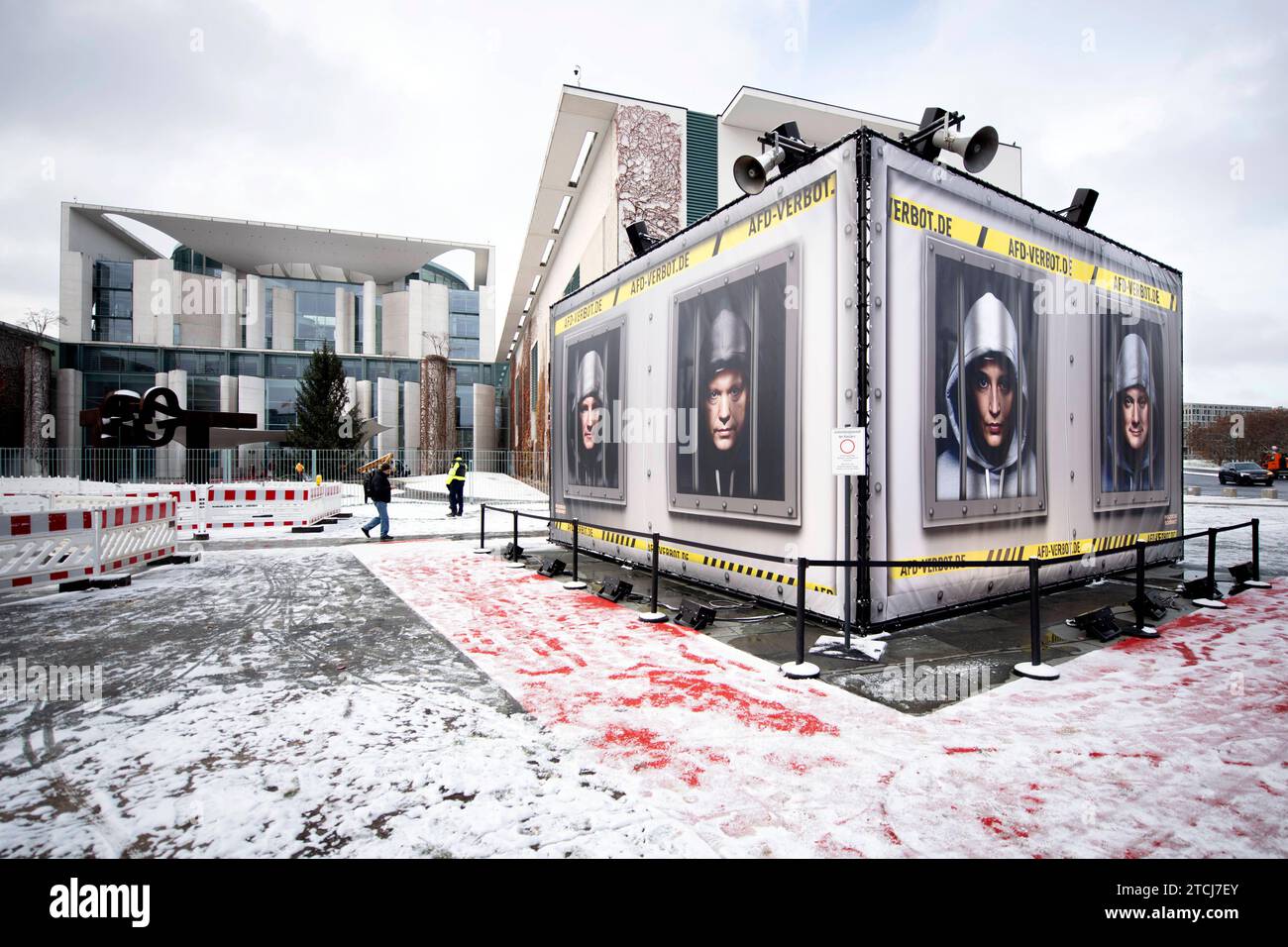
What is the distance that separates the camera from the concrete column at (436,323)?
46.3m

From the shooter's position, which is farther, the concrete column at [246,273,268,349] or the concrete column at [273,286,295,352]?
the concrete column at [273,286,295,352]

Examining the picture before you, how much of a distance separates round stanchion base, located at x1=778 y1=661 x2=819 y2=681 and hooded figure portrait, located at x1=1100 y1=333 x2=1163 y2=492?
5319 millimetres

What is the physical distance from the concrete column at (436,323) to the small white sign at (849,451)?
45.0 metres

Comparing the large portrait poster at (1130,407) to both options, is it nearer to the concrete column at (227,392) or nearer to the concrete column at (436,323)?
the concrete column at (436,323)

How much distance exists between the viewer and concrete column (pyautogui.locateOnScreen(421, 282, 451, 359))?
4634 cm

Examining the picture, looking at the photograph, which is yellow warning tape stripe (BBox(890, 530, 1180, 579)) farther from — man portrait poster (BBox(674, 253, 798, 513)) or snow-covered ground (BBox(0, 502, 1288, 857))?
man portrait poster (BBox(674, 253, 798, 513))

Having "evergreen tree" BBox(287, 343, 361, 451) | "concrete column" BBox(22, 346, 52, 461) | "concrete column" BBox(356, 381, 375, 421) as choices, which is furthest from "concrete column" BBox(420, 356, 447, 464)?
"concrete column" BBox(22, 346, 52, 461)

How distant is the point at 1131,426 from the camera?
7938 millimetres

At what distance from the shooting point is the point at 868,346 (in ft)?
16.5

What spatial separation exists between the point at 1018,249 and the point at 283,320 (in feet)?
162

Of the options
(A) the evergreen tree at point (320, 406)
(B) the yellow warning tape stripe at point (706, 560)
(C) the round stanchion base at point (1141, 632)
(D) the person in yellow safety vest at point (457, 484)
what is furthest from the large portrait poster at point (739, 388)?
(A) the evergreen tree at point (320, 406)

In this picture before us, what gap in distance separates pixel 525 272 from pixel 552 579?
2520 cm

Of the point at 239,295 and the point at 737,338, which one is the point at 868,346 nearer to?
the point at 737,338

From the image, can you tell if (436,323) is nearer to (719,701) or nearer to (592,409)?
(592,409)
